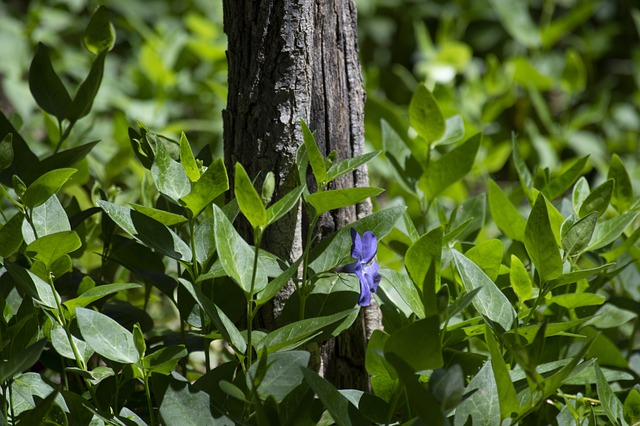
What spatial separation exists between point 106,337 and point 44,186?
16cm

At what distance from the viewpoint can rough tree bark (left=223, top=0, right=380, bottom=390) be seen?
917mm

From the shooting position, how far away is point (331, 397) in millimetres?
699

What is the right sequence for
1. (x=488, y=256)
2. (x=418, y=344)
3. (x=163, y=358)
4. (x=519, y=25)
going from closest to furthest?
(x=418, y=344) → (x=163, y=358) → (x=488, y=256) → (x=519, y=25)

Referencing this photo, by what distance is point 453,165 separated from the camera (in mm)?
1075

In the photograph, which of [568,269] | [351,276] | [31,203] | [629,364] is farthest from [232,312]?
[629,364]

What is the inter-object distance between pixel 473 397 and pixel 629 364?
20.6 inches

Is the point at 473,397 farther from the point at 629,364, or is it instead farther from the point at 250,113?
the point at 629,364

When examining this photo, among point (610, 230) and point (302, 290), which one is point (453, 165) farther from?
point (302, 290)

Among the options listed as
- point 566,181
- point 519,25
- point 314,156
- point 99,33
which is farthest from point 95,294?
point 519,25

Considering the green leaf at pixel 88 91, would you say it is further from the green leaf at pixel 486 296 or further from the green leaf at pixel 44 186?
the green leaf at pixel 486 296

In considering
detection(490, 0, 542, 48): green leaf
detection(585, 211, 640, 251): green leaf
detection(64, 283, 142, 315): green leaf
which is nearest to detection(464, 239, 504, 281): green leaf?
detection(585, 211, 640, 251): green leaf

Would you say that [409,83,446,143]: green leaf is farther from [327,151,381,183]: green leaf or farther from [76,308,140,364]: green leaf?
[76,308,140,364]: green leaf

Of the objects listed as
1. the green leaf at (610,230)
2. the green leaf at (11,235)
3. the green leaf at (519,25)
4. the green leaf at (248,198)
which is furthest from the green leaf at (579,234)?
the green leaf at (519,25)

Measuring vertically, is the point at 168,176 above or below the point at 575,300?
above
